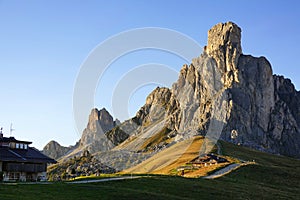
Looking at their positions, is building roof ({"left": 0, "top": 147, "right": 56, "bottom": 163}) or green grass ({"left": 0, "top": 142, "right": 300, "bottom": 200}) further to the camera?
building roof ({"left": 0, "top": 147, "right": 56, "bottom": 163})

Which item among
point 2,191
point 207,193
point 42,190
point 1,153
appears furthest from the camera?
point 1,153

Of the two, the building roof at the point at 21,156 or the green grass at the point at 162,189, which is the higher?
the building roof at the point at 21,156

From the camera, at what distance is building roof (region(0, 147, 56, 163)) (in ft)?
215

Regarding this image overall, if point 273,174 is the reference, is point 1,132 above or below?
above

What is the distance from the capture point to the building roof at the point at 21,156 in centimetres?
6565

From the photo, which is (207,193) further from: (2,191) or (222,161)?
(222,161)

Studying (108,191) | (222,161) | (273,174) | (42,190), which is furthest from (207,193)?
(222,161)

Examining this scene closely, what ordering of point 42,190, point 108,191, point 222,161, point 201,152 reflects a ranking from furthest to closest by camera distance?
point 201,152, point 222,161, point 108,191, point 42,190

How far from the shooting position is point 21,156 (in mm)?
68500

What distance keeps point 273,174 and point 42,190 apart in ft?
167

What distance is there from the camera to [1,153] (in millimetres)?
66062

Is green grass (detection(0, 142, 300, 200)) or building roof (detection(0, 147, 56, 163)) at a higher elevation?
building roof (detection(0, 147, 56, 163))

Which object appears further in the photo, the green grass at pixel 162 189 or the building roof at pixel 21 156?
the building roof at pixel 21 156

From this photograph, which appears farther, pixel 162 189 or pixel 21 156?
pixel 21 156
